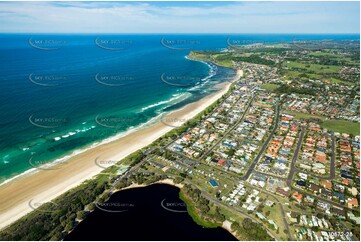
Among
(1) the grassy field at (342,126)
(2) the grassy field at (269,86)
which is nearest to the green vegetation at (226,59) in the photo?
(2) the grassy field at (269,86)

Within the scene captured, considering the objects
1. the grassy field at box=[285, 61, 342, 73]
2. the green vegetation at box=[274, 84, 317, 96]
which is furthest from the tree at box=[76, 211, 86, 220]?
the grassy field at box=[285, 61, 342, 73]

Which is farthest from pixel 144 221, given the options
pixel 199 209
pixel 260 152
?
pixel 260 152

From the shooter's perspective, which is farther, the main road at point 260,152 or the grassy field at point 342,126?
the grassy field at point 342,126

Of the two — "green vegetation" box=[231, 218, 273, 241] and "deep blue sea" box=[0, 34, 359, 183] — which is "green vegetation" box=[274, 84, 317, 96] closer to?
"deep blue sea" box=[0, 34, 359, 183]

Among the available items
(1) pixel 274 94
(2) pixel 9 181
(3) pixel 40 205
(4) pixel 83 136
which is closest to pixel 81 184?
(3) pixel 40 205

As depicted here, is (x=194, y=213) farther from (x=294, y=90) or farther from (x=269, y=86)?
(x=269, y=86)

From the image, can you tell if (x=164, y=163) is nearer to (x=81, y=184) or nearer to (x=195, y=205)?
(x=195, y=205)

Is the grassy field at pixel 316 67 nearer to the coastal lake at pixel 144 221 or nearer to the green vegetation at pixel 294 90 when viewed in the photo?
the green vegetation at pixel 294 90

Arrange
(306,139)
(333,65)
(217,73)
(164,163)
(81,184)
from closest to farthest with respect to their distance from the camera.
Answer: (81,184), (164,163), (306,139), (217,73), (333,65)

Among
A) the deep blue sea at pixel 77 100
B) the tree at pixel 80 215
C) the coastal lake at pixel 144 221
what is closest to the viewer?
the coastal lake at pixel 144 221
